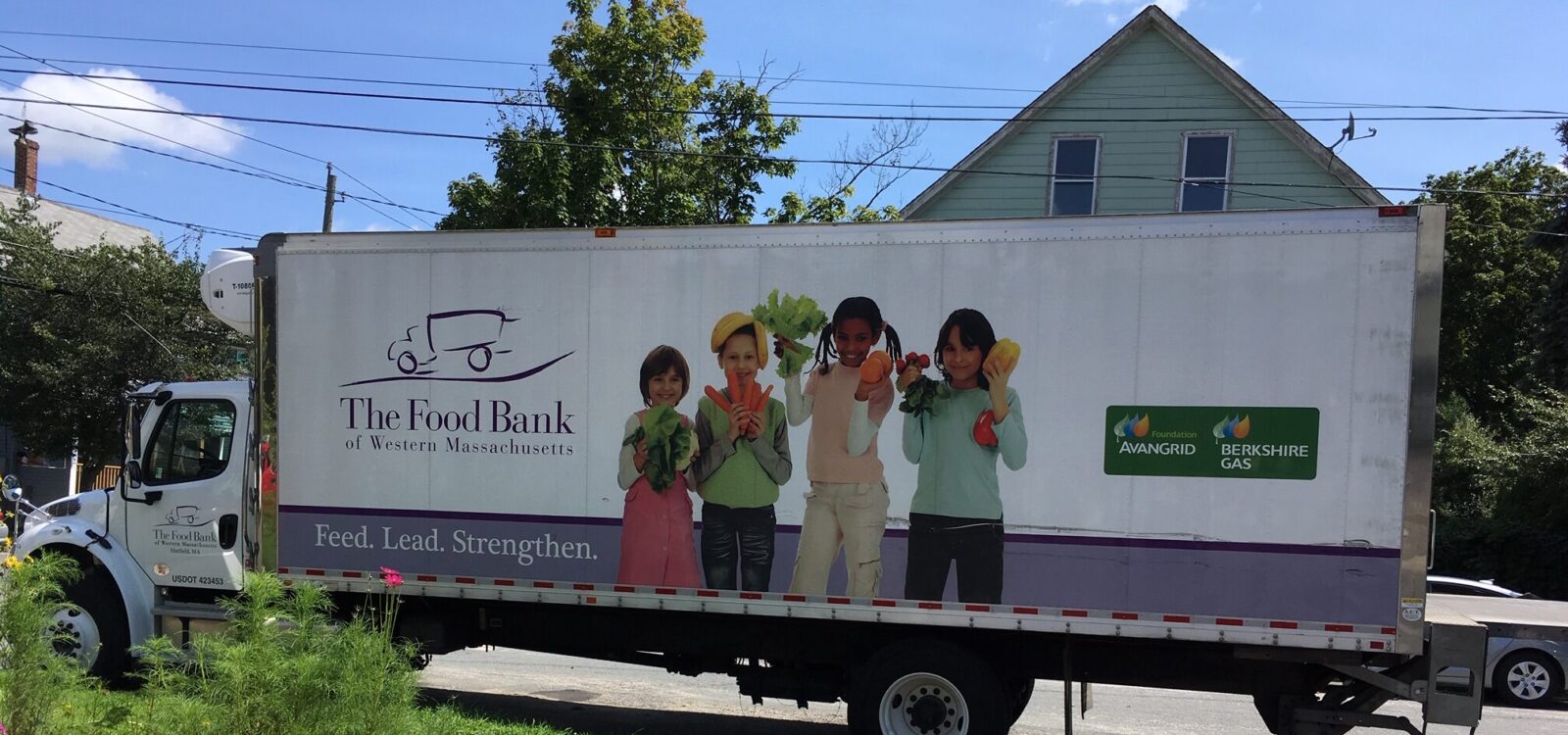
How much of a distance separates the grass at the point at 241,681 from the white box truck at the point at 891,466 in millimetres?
2050

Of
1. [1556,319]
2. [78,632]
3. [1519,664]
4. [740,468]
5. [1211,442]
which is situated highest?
[1556,319]

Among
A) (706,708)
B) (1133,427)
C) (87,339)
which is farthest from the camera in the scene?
(87,339)

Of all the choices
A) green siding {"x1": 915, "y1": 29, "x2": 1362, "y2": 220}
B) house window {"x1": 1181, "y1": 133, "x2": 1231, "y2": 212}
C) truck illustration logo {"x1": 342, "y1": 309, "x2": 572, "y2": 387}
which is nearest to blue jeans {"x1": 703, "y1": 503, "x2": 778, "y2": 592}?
truck illustration logo {"x1": 342, "y1": 309, "x2": 572, "y2": 387}

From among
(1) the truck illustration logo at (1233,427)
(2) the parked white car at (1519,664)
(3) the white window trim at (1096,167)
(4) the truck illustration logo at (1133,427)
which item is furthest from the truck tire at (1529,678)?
(3) the white window trim at (1096,167)

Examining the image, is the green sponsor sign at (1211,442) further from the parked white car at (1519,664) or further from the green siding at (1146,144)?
the green siding at (1146,144)

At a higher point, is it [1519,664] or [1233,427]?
[1233,427]

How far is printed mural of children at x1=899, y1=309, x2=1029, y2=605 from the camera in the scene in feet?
21.0

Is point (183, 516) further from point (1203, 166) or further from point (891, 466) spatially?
point (1203, 166)

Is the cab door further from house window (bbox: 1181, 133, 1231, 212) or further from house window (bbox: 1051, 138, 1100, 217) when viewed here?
house window (bbox: 1181, 133, 1231, 212)

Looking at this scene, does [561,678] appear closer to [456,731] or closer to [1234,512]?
[456,731]

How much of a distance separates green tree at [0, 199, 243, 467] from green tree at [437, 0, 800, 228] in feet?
27.5

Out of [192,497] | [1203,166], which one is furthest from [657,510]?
[1203,166]

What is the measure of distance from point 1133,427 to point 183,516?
6744 millimetres

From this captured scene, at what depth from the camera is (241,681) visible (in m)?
4.31
